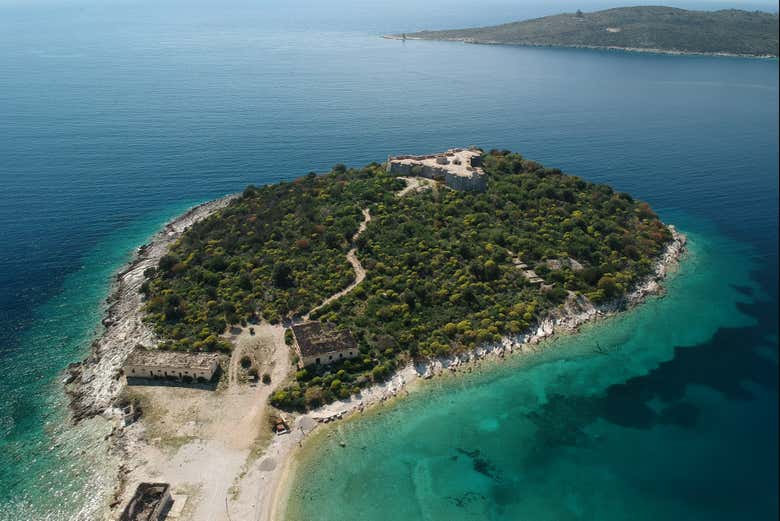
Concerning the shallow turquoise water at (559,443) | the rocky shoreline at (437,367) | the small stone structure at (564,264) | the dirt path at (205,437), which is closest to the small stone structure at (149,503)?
the dirt path at (205,437)

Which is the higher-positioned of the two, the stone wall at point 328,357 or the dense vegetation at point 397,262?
the dense vegetation at point 397,262

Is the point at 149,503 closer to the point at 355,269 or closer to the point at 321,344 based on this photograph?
the point at 321,344

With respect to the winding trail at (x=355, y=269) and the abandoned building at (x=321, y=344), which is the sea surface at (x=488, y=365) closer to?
the abandoned building at (x=321, y=344)

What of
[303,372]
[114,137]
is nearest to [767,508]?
[303,372]

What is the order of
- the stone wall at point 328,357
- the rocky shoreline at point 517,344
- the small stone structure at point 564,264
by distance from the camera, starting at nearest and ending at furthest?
1. the rocky shoreline at point 517,344
2. the stone wall at point 328,357
3. the small stone structure at point 564,264

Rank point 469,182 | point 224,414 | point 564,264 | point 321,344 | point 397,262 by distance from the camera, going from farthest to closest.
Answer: point 469,182, point 564,264, point 397,262, point 321,344, point 224,414

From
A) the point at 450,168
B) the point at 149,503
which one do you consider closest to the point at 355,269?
the point at 450,168

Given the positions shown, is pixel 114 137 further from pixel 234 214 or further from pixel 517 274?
pixel 517 274
